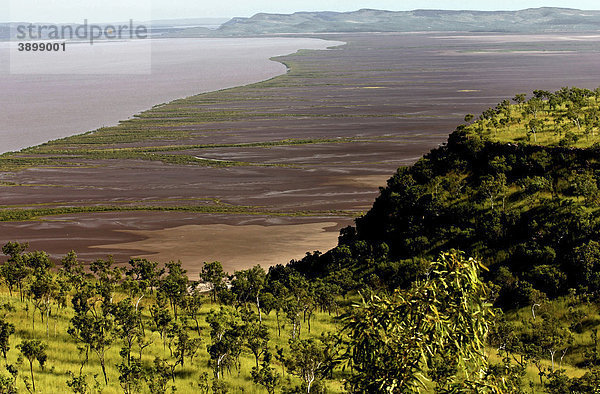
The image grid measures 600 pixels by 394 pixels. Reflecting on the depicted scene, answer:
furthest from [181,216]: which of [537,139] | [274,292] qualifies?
[537,139]

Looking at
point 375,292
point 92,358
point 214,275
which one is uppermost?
point 375,292

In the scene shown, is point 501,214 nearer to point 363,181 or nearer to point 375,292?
point 375,292

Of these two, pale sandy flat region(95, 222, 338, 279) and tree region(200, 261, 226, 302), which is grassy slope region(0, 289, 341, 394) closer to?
tree region(200, 261, 226, 302)

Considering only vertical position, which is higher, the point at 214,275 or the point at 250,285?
the point at 250,285

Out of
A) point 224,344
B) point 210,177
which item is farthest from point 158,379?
point 210,177

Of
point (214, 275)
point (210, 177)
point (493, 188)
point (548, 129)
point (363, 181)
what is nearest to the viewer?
point (214, 275)
